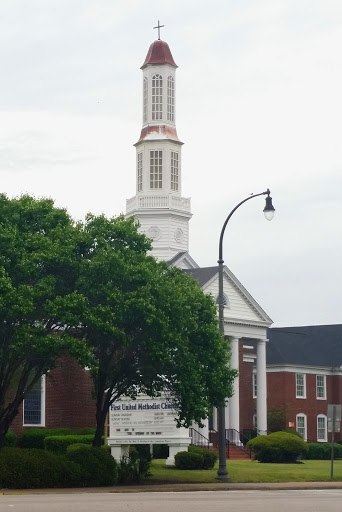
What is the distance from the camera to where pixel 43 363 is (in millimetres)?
39156

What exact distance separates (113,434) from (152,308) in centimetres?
757

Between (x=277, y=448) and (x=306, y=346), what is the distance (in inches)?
1114

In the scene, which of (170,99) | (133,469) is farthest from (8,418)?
(170,99)

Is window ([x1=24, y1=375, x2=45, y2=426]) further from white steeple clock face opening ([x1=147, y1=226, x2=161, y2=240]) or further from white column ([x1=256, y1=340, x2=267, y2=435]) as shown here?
white steeple clock face opening ([x1=147, y1=226, x2=161, y2=240])

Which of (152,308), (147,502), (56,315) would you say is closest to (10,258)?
(56,315)

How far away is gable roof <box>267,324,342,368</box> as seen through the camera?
3263 inches

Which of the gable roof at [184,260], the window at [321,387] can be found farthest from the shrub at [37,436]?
the window at [321,387]

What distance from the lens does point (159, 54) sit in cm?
8344

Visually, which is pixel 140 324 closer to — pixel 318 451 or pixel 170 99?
pixel 318 451

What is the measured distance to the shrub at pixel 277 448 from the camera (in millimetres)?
59469

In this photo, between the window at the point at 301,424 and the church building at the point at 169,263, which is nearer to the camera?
the church building at the point at 169,263

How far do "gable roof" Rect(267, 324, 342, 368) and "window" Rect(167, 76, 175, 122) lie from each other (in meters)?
17.9

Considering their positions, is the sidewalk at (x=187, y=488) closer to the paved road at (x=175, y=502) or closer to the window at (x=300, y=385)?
the paved road at (x=175, y=502)

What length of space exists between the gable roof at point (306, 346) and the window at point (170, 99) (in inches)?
705
